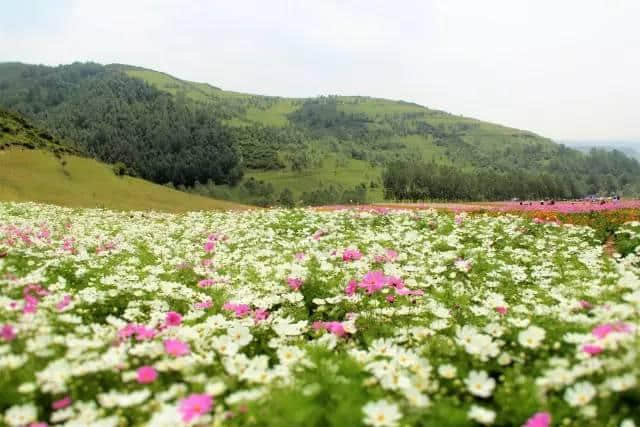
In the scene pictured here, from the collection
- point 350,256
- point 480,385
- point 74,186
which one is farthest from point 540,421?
point 74,186

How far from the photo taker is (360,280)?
7793 mm

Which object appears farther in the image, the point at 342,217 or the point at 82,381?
the point at 342,217

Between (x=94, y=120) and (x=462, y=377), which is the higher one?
(x=94, y=120)

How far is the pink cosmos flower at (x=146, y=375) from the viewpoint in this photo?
3498mm

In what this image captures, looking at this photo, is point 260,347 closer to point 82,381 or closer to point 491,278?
point 82,381

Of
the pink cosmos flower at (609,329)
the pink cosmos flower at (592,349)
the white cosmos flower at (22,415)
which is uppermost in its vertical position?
the pink cosmos flower at (609,329)

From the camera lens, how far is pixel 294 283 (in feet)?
24.9

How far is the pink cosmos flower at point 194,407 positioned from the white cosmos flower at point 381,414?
99cm

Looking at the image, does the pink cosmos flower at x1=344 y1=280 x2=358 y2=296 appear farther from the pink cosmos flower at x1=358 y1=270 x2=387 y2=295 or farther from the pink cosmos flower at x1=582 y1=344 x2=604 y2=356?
the pink cosmos flower at x1=582 y1=344 x2=604 y2=356

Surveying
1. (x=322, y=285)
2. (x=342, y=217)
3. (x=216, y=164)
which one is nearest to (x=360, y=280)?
(x=322, y=285)

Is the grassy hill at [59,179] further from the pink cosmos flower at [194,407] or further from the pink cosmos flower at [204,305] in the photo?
the pink cosmos flower at [194,407]

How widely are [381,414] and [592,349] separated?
1.67 metres

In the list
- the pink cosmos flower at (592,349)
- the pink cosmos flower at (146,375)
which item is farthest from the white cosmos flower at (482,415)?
the pink cosmos flower at (146,375)

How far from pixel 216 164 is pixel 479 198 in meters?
88.2
